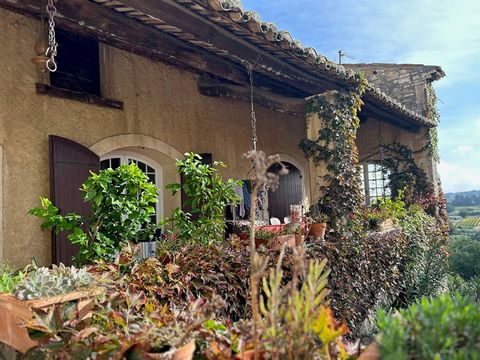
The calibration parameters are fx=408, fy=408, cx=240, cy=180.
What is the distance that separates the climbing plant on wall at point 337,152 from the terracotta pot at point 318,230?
0.47m

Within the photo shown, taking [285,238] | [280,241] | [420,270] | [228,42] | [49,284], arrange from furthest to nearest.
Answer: [420,270] → [285,238] → [280,241] → [228,42] → [49,284]

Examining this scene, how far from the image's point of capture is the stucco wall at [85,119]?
14.5 feet

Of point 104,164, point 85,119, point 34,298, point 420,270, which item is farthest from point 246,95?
point 34,298

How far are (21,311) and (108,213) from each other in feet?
3.68

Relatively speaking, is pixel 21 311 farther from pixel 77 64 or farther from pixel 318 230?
pixel 77 64

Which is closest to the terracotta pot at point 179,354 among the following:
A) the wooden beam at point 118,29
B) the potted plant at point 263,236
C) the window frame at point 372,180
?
the wooden beam at point 118,29

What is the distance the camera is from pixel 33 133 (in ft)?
15.1

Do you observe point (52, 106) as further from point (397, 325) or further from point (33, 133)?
point (397, 325)

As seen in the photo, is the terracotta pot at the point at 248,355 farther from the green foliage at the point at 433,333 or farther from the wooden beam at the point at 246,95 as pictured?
the wooden beam at the point at 246,95

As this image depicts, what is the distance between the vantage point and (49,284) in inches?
89.9

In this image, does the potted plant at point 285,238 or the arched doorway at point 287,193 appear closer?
the potted plant at point 285,238

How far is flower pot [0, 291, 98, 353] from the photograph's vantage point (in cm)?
213

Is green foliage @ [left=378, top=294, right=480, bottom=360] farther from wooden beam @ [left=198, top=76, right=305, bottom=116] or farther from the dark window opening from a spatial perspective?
wooden beam @ [left=198, top=76, right=305, bottom=116]

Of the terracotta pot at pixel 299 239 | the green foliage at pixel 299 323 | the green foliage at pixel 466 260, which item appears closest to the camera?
the green foliage at pixel 299 323
